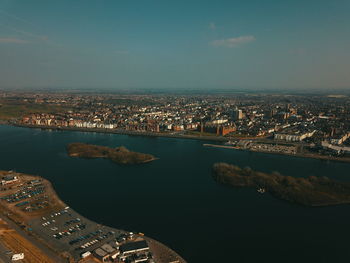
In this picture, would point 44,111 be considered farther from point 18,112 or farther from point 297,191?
point 297,191

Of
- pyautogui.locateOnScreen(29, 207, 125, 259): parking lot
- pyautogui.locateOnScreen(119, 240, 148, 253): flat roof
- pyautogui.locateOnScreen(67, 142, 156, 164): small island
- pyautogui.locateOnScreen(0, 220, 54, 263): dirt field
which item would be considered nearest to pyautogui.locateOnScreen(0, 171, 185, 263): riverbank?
pyautogui.locateOnScreen(29, 207, 125, 259): parking lot

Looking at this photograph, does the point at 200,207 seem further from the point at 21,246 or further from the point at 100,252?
the point at 21,246

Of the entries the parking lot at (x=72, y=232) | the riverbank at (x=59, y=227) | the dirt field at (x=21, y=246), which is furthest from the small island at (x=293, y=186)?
the dirt field at (x=21, y=246)

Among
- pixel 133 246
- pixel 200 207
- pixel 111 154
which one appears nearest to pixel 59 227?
pixel 133 246

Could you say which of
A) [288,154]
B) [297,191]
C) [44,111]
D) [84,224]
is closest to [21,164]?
[84,224]

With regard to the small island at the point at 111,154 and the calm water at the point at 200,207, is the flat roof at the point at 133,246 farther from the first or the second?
the small island at the point at 111,154
